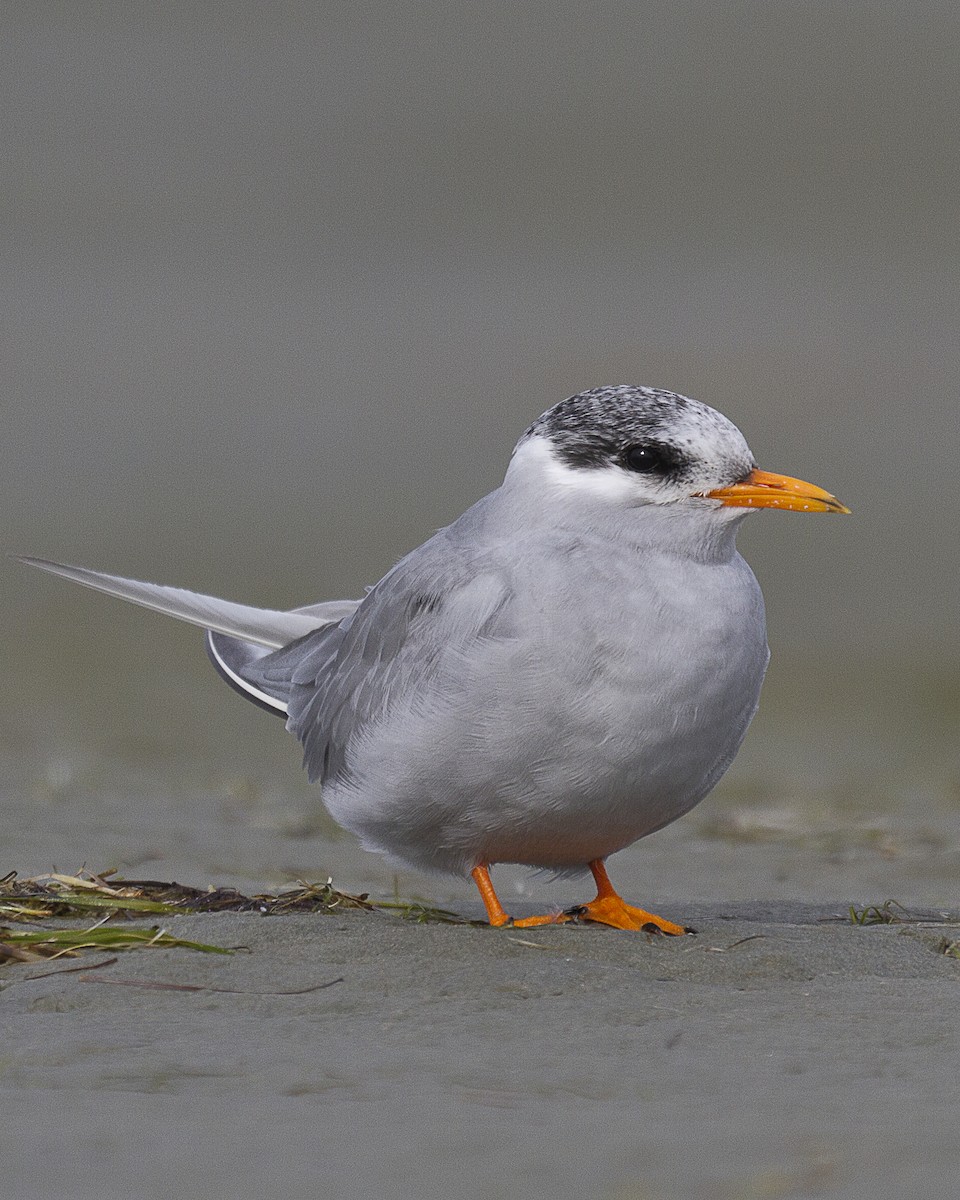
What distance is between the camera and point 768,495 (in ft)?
16.5

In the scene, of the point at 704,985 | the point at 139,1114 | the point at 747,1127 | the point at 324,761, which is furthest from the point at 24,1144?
the point at 324,761

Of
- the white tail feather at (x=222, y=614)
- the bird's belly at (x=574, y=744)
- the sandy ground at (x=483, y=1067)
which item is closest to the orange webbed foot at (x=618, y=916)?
the bird's belly at (x=574, y=744)

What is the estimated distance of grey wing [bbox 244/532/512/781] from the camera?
5.08m

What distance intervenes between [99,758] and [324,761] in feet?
18.7

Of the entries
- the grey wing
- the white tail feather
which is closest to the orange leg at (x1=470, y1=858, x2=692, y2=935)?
the grey wing

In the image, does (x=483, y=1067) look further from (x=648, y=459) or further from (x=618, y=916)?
(x=648, y=459)

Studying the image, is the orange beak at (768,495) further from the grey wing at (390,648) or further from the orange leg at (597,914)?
the orange leg at (597,914)

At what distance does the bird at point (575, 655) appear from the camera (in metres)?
4.81

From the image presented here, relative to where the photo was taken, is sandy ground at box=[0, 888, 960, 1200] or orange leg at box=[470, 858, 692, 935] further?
orange leg at box=[470, 858, 692, 935]

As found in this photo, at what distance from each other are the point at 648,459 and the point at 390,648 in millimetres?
1064

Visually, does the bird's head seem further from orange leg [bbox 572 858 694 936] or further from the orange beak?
orange leg [bbox 572 858 694 936]

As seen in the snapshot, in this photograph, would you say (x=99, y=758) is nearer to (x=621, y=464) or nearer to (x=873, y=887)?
(x=873, y=887)

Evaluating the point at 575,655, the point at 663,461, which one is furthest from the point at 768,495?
the point at 575,655

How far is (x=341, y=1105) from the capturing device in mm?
3135
